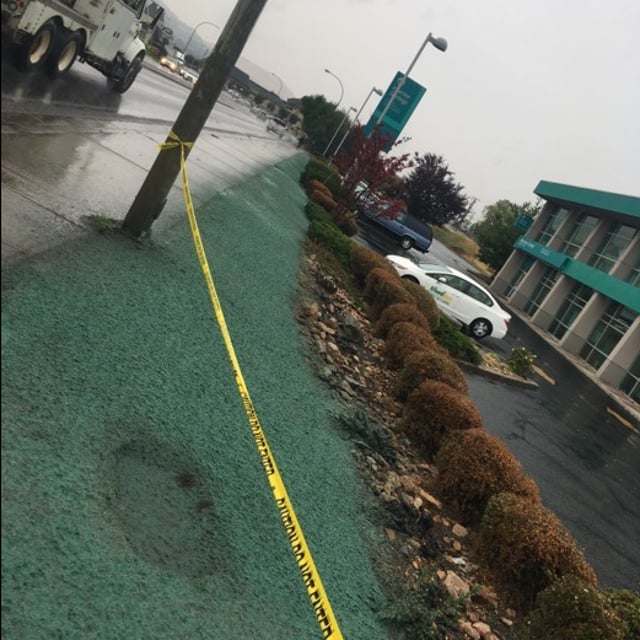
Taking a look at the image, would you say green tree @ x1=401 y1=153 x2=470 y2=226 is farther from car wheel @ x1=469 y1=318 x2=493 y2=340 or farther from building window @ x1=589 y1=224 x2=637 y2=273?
car wheel @ x1=469 y1=318 x2=493 y2=340

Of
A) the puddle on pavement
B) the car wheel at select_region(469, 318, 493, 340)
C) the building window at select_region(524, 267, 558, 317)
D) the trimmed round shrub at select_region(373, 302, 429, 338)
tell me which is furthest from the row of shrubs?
the building window at select_region(524, 267, 558, 317)

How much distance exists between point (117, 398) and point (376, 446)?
3.33 metres

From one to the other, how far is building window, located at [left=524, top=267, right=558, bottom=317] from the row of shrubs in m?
33.2

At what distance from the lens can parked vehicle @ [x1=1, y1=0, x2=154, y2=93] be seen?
32.8 feet

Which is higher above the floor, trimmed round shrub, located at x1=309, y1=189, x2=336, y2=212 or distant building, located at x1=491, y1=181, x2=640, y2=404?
distant building, located at x1=491, y1=181, x2=640, y2=404

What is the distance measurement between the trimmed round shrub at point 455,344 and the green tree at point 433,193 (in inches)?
1557

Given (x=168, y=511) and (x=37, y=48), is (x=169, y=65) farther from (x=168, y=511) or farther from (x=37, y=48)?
(x=168, y=511)

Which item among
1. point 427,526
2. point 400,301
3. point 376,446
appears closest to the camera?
point 427,526

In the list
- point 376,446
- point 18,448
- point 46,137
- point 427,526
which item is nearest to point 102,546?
point 18,448

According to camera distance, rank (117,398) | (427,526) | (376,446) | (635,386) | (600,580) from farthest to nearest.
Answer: (635,386), (600,580), (376,446), (427,526), (117,398)

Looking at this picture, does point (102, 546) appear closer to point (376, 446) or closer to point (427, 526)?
point (427, 526)

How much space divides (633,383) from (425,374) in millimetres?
24522

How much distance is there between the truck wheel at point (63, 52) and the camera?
38.5ft

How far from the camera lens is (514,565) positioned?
16.5 feet
